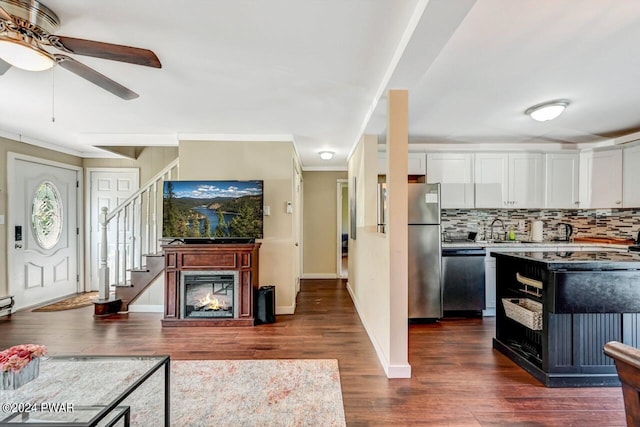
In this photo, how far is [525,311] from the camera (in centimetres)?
262

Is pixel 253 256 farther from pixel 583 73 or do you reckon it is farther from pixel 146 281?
pixel 583 73

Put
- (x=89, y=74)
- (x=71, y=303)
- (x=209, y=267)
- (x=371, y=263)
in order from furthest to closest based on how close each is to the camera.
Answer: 1. (x=71, y=303)
2. (x=209, y=267)
3. (x=371, y=263)
4. (x=89, y=74)

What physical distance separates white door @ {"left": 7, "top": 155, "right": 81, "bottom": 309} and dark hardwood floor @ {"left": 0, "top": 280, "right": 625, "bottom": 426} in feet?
1.93

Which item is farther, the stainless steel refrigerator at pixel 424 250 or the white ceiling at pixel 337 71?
the stainless steel refrigerator at pixel 424 250

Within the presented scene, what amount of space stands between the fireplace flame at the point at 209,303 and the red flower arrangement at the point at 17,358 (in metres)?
2.27

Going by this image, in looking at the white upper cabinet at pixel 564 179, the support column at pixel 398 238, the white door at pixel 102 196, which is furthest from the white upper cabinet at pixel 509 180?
the white door at pixel 102 196

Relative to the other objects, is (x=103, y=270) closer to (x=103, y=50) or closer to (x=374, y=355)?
(x=103, y=50)

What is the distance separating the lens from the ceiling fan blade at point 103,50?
1.67 metres

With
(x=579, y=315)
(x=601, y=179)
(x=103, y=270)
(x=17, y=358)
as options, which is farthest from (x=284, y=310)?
(x=601, y=179)

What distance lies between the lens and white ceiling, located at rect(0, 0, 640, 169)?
1.73 metres

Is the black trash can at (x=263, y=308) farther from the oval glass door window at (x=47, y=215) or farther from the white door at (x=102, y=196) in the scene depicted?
the oval glass door window at (x=47, y=215)

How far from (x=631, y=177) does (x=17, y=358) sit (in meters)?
6.09

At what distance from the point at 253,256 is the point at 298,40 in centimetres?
256

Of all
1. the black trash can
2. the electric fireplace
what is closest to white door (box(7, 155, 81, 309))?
the electric fireplace
